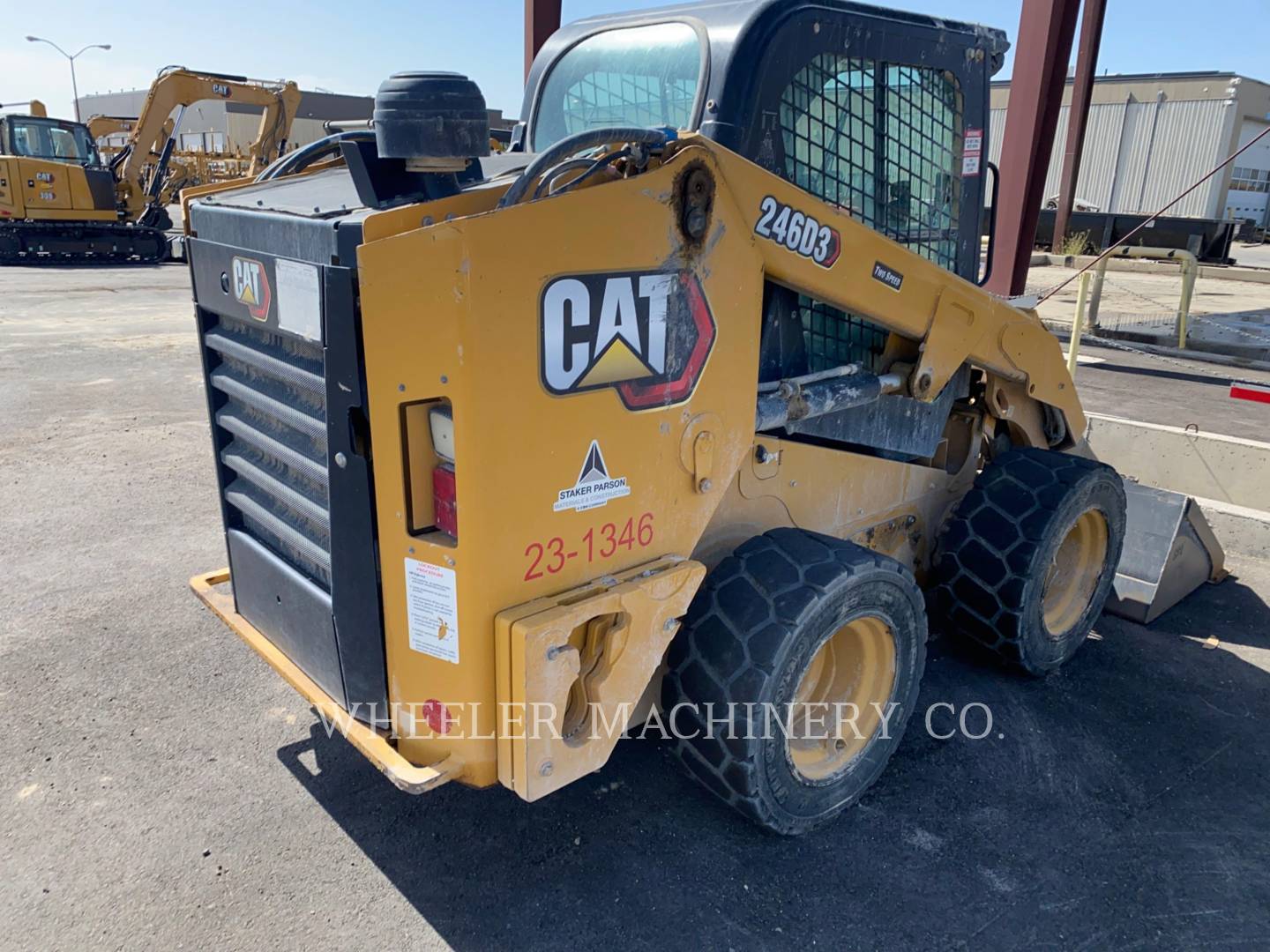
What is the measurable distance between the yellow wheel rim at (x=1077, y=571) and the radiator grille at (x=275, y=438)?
3.12 metres

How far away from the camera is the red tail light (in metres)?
2.24

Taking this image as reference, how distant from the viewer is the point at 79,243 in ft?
63.9

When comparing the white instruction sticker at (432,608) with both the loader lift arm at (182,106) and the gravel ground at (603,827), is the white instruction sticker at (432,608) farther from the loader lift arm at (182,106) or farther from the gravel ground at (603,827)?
the loader lift arm at (182,106)

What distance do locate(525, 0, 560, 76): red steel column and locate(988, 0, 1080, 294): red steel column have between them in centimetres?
507

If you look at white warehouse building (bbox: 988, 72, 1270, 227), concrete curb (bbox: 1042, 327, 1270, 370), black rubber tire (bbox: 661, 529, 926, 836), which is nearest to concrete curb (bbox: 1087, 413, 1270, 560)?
black rubber tire (bbox: 661, 529, 926, 836)

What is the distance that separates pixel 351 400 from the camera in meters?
2.29

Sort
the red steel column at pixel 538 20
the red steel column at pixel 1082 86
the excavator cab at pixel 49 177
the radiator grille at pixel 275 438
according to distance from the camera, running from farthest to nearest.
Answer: the red steel column at pixel 1082 86 → the excavator cab at pixel 49 177 → the red steel column at pixel 538 20 → the radiator grille at pixel 275 438

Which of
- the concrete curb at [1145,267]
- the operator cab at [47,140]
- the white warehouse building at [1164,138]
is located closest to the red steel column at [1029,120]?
the concrete curb at [1145,267]

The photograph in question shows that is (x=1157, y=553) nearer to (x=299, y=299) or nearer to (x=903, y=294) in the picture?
(x=903, y=294)

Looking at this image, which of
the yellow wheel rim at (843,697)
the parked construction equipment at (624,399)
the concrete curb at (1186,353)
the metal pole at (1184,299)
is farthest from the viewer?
the metal pole at (1184,299)

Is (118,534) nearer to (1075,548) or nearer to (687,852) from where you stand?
(687,852)

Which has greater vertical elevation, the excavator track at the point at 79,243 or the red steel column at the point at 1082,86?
the red steel column at the point at 1082,86

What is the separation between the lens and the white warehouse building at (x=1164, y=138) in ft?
124

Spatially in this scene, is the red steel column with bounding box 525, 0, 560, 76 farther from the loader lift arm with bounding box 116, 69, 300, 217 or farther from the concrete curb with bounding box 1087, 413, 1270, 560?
the loader lift arm with bounding box 116, 69, 300, 217
